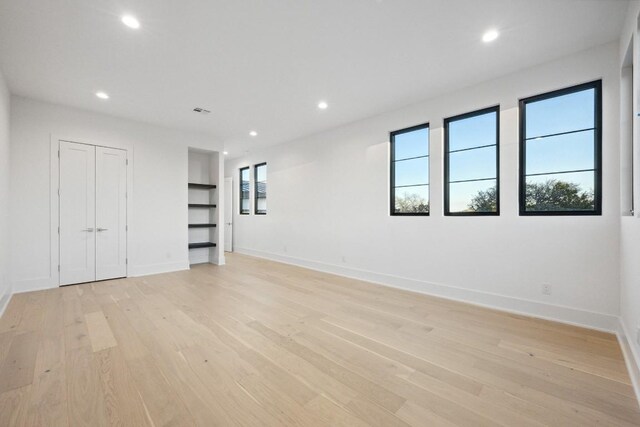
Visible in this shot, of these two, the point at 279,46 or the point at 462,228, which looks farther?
the point at 462,228

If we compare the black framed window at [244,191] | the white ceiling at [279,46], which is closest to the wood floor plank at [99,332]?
the white ceiling at [279,46]

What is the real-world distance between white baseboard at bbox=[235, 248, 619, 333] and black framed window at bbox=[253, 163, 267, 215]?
3003 mm

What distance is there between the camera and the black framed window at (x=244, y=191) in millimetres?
8062

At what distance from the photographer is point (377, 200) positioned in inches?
185

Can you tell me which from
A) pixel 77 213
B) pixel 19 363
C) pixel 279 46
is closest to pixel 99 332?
pixel 19 363

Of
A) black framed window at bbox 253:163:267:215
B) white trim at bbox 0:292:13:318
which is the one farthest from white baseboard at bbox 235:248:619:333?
white trim at bbox 0:292:13:318

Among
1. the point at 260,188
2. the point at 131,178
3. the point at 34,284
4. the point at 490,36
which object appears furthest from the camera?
the point at 260,188

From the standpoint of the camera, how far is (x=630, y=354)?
211cm

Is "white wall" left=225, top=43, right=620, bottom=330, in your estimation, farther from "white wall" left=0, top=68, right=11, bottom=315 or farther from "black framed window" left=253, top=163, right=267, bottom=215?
"white wall" left=0, top=68, right=11, bottom=315

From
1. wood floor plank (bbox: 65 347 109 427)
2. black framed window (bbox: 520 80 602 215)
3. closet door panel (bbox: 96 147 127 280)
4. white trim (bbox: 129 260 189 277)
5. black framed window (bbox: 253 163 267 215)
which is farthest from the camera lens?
black framed window (bbox: 253 163 267 215)

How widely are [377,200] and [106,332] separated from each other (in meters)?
3.95

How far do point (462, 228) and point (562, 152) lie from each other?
4.43 feet

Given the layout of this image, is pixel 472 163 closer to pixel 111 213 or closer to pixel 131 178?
pixel 131 178

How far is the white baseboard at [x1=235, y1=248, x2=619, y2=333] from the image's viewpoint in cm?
276
